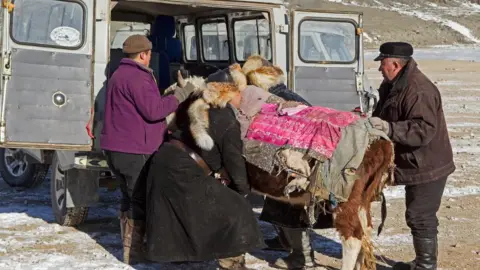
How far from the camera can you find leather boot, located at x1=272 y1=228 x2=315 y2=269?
5973 mm

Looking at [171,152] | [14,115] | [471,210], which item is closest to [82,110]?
[14,115]

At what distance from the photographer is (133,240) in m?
5.99

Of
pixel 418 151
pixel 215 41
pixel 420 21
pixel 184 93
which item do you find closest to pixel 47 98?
→ pixel 184 93

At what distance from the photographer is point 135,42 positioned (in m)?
5.82

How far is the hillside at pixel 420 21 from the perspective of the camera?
59.4m

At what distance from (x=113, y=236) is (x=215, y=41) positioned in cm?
360

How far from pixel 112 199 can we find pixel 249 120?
148 inches

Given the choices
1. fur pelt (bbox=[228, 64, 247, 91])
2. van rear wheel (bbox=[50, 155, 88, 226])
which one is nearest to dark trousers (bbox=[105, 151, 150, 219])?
fur pelt (bbox=[228, 64, 247, 91])

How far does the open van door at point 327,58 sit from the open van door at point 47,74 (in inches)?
85.4

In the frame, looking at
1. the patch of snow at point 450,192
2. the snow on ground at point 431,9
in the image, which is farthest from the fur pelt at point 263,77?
the snow on ground at point 431,9

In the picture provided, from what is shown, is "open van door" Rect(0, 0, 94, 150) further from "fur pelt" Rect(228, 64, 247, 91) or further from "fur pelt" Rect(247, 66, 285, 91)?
"fur pelt" Rect(247, 66, 285, 91)

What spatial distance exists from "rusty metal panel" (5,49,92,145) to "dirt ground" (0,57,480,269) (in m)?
0.99

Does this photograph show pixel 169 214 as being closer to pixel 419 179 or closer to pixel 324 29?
pixel 419 179

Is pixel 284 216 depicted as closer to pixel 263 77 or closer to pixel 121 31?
pixel 263 77
